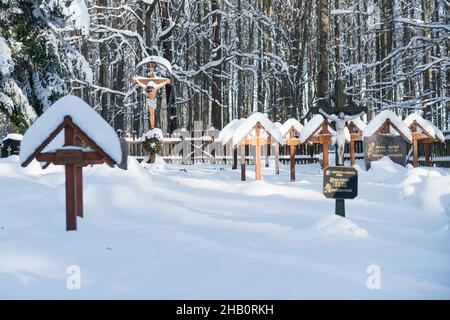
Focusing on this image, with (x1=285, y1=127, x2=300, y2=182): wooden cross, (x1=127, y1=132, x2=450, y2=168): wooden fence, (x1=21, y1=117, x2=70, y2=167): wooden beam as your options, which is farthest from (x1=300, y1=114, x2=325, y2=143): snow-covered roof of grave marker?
(x1=127, y1=132, x2=450, y2=168): wooden fence

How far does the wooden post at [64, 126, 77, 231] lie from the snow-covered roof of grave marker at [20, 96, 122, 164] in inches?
7.7

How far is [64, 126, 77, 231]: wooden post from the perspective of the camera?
496 centimetres

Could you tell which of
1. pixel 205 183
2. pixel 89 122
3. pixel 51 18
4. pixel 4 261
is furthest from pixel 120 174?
pixel 51 18

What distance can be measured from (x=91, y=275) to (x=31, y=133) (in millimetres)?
2231

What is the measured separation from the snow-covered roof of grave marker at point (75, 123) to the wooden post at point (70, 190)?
0.20m

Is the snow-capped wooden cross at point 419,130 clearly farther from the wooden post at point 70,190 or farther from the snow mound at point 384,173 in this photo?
the wooden post at point 70,190

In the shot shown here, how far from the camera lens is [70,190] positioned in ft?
16.5

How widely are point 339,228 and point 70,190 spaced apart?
333 cm

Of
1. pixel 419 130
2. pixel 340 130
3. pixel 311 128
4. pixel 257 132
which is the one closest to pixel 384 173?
pixel 311 128

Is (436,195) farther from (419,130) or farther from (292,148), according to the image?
(419,130)

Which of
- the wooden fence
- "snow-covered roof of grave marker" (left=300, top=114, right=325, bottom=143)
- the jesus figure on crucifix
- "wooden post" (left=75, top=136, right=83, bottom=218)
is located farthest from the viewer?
the wooden fence

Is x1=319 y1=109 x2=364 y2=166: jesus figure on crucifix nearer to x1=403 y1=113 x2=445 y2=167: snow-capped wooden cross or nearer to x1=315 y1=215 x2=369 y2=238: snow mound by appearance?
x1=315 y1=215 x2=369 y2=238: snow mound

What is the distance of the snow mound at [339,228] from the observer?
4.95m
